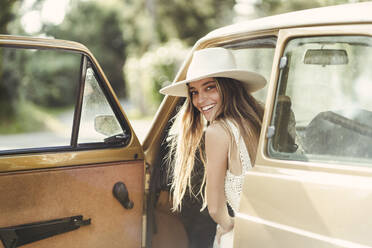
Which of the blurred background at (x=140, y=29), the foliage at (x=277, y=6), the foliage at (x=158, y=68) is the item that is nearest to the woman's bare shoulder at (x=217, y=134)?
the blurred background at (x=140, y=29)

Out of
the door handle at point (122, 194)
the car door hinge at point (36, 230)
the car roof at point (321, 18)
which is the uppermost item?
the car roof at point (321, 18)

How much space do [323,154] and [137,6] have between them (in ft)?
80.1

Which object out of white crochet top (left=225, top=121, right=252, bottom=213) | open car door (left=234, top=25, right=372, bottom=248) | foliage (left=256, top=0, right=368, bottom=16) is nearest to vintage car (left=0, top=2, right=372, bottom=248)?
open car door (left=234, top=25, right=372, bottom=248)

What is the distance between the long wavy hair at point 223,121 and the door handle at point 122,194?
0.98 feet

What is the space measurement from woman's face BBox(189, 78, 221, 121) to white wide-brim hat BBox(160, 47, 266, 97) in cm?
7

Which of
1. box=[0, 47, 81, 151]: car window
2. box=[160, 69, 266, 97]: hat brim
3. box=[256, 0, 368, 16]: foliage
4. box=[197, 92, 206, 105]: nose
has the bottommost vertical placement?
box=[0, 47, 81, 151]: car window

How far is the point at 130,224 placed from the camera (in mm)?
2756

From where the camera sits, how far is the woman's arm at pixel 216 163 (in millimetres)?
2223

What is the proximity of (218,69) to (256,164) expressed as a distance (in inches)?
24.4

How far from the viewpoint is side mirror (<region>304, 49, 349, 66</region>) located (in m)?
1.89

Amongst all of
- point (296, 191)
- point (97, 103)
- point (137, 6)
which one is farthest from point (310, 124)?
point (137, 6)

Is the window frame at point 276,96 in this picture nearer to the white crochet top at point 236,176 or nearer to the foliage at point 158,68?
the white crochet top at point 236,176

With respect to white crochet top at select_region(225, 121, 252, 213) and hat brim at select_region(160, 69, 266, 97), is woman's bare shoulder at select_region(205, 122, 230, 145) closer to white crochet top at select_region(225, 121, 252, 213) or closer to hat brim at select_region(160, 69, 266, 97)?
white crochet top at select_region(225, 121, 252, 213)

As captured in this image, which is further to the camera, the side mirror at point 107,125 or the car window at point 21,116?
the car window at point 21,116
